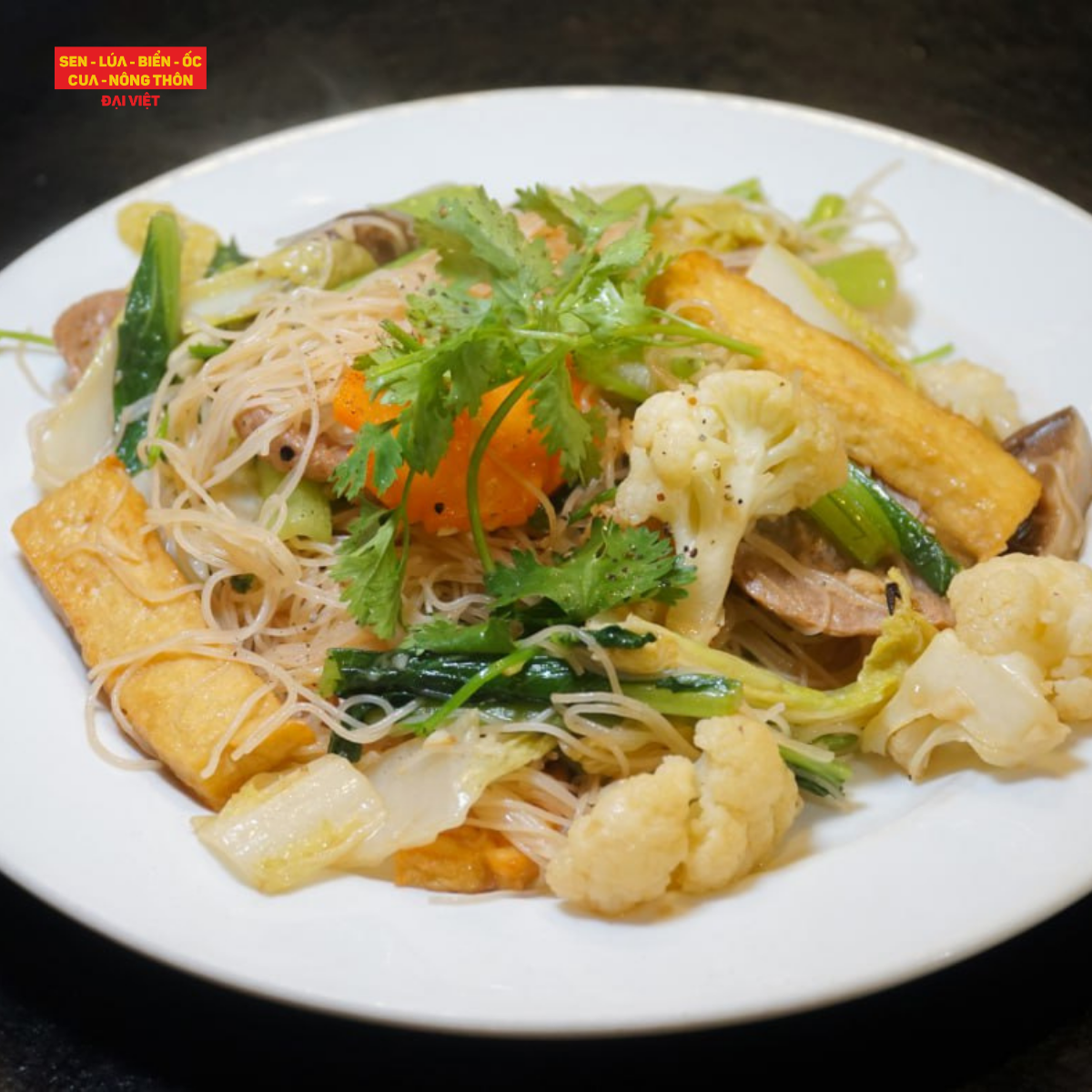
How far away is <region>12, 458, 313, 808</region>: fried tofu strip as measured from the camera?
2818 mm

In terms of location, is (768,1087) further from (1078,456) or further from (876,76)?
(876,76)

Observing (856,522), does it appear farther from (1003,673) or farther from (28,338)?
(28,338)

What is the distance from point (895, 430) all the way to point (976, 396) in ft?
1.95

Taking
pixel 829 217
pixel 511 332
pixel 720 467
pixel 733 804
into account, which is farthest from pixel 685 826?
pixel 829 217

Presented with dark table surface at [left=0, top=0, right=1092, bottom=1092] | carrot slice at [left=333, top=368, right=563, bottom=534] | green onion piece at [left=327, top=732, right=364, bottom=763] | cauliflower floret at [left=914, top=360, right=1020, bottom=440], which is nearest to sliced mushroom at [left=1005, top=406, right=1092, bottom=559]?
cauliflower floret at [left=914, top=360, right=1020, bottom=440]

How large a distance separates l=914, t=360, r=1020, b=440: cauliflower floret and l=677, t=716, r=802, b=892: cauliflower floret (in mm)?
1592

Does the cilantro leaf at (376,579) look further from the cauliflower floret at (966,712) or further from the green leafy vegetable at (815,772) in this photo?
the cauliflower floret at (966,712)

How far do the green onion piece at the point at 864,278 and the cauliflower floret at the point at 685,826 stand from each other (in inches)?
83.2

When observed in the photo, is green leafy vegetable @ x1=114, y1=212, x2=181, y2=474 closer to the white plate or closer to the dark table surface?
the white plate

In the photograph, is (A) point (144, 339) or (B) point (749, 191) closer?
(A) point (144, 339)

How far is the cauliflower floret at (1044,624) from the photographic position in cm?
269

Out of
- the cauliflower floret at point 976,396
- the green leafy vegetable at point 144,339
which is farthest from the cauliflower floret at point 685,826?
the green leafy vegetable at point 144,339

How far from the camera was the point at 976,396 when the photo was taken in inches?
146

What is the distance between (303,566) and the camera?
10.7 feet
